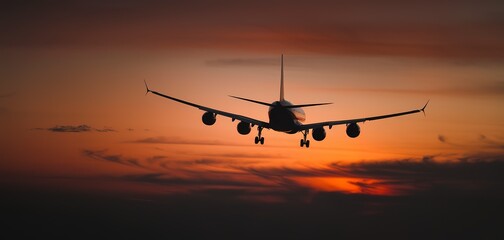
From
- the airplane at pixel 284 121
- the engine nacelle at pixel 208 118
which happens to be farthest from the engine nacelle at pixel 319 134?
the engine nacelle at pixel 208 118

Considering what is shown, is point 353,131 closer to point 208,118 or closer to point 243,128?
point 243,128

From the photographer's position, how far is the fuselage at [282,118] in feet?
378

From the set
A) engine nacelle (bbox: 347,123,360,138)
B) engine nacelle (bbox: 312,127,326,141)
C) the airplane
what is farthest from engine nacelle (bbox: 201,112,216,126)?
engine nacelle (bbox: 347,123,360,138)

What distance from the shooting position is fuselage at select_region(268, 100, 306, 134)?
378 ft

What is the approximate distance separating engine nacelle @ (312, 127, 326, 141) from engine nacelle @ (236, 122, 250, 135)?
8828 mm

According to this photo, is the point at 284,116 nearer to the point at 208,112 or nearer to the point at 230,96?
the point at 208,112

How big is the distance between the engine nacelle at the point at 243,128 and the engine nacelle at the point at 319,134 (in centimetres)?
883

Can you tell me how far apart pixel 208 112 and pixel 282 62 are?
32725 mm

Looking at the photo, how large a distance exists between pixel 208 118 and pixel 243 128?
20.4ft

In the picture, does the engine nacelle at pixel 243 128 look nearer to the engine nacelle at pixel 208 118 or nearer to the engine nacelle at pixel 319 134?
the engine nacelle at pixel 208 118

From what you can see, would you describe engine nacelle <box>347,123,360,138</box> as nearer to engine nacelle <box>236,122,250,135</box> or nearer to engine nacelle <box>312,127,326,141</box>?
engine nacelle <box>312,127,326,141</box>

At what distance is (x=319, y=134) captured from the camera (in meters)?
120

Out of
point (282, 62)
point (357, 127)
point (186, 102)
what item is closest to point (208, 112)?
point (186, 102)

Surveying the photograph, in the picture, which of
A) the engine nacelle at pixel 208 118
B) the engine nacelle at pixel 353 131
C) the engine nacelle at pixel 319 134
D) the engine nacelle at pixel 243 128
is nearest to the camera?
the engine nacelle at pixel 208 118
